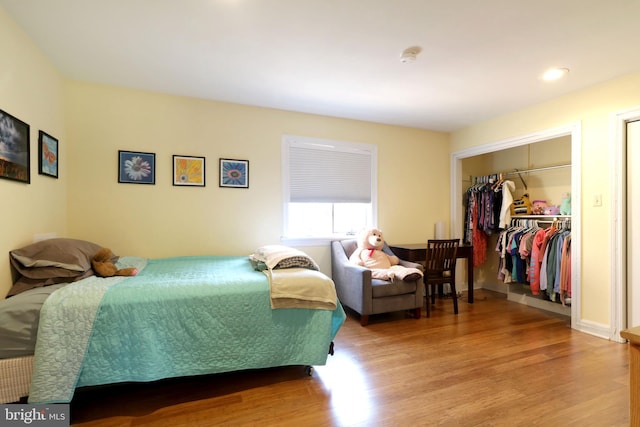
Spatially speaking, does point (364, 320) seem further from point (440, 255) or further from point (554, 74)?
point (554, 74)

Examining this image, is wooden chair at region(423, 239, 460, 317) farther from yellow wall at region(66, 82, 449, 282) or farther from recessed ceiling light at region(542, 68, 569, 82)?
recessed ceiling light at region(542, 68, 569, 82)

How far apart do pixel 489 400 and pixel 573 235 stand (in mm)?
2216

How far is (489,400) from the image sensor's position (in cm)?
185

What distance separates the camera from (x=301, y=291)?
82.0 inches

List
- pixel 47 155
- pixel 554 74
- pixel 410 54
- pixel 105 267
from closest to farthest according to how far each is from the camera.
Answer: pixel 105 267 → pixel 410 54 → pixel 47 155 → pixel 554 74

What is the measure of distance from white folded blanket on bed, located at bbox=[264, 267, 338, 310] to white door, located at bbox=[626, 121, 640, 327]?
2.80m

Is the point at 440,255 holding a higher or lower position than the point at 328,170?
lower

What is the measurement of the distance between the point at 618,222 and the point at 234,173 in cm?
381

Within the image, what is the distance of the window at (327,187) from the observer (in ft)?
12.1

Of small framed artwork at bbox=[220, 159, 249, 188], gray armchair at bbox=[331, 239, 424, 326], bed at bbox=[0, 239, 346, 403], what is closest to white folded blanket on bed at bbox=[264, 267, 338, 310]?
bed at bbox=[0, 239, 346, 403]

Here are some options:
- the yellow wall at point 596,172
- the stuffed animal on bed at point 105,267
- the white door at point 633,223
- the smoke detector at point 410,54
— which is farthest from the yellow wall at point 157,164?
the white door at point 633,223

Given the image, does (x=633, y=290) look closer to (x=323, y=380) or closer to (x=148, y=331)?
(x=323, y=380)

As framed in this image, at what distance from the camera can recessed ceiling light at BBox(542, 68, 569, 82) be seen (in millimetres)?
2629

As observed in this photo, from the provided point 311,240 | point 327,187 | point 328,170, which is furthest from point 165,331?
point 328,170
